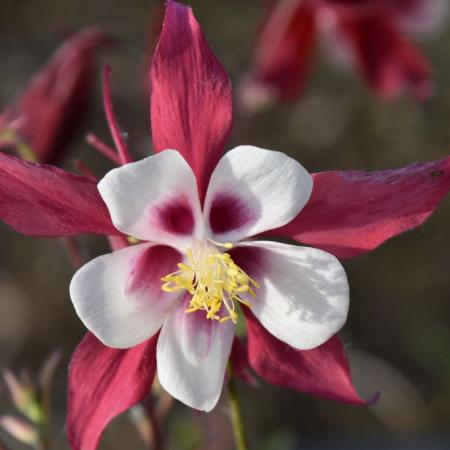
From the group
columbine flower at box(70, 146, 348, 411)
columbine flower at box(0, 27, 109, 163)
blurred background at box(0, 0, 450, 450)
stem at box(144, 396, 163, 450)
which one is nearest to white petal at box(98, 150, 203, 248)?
columbine flower at box(70, 146, 348, 411)

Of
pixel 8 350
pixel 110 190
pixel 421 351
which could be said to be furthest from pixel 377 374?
pixel 110 190

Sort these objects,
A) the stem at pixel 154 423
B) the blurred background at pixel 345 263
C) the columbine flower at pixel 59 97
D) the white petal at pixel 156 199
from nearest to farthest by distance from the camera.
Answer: the white petal at pixel 156 199, the stem at pixel 154 423, the columbine flower at pixel 59 97, the blurred background at pixel 345 263

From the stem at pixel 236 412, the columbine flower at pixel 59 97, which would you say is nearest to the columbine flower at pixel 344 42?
the columbine flower at pixel 59 97

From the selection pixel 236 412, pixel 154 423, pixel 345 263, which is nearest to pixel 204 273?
pixel 236 412

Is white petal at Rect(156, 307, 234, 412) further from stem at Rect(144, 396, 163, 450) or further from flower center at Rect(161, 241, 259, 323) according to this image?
stem at Rect(144, 396, 163, 450)

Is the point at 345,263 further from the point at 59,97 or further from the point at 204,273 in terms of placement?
the point at 204,273

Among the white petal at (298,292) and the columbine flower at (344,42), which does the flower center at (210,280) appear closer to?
the white petal at (298,292)
